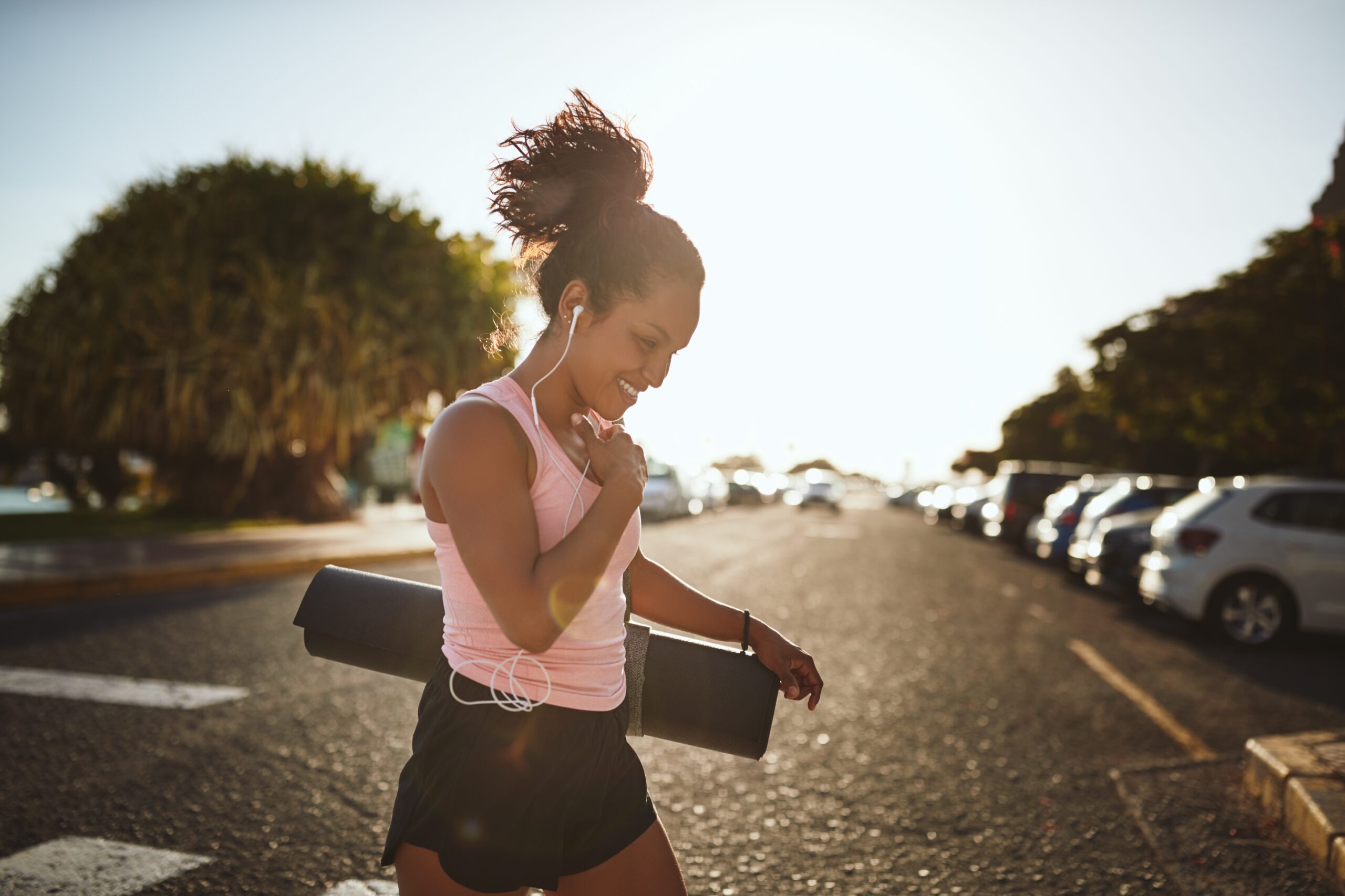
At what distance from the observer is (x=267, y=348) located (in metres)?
17.0

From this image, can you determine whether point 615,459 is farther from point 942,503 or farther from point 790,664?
point 942,503

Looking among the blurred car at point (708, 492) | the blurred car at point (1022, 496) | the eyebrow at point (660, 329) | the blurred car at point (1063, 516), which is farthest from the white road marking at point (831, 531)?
the eyebrow at point (660, 329)

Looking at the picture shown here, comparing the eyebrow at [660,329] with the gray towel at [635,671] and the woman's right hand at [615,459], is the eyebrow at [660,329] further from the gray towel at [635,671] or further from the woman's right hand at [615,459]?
the gray towel at [635,671]

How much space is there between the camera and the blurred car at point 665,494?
1049 inches

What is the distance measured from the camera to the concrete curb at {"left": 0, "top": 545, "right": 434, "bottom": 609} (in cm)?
819

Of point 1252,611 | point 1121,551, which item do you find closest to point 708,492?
point 1121,551

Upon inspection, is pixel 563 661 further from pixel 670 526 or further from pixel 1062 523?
pixel 670 526

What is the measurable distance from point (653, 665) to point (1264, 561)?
8672 millimetres

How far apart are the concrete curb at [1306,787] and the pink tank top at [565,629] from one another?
3097 millimetres

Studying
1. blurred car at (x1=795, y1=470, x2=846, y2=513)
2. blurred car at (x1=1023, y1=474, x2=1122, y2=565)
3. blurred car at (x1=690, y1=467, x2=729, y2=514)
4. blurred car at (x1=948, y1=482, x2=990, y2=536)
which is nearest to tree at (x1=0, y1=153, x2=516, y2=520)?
blurred car at (x1=1023, y1=474, x2=1122, y2=565)

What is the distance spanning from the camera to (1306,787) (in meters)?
3.80

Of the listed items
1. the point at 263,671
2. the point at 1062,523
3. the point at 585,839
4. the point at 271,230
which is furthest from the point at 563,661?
the point at 271,230

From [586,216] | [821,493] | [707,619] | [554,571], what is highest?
[586,216]

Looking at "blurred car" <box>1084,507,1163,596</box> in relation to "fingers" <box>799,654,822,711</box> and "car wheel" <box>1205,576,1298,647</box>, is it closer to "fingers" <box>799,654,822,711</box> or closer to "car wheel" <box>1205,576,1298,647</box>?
"car wheel" <box>1205,576,1298,647</box>
